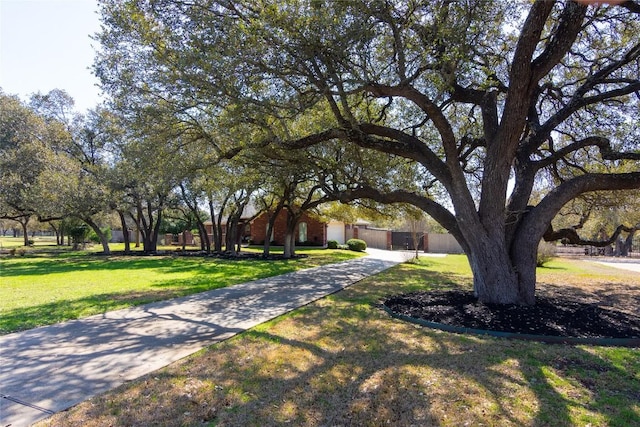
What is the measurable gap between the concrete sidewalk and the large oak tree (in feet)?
12.2

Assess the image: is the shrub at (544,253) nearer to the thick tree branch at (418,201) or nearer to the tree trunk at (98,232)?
the thick tree branch at (418,201)

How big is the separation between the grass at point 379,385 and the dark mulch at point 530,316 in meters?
0.64

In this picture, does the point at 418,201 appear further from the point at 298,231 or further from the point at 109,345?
the point at 298,231

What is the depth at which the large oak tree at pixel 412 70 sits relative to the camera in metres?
6.08

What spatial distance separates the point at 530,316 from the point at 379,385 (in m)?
4.04

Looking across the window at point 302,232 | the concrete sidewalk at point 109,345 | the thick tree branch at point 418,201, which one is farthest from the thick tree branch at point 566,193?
the window at point 302,232

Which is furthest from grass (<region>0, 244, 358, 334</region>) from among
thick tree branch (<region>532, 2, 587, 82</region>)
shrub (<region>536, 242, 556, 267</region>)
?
shrub (<region>536, 242, 556, 267</region>)

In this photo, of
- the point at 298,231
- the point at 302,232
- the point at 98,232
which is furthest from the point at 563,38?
the point at 302,232

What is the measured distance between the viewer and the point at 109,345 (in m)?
5.25

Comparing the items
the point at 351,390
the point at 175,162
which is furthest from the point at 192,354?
the point at 175,162

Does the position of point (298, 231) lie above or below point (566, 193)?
below

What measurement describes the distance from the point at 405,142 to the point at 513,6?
3.18 m

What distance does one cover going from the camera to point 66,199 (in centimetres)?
1961

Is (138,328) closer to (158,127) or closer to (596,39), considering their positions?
(158,127)
